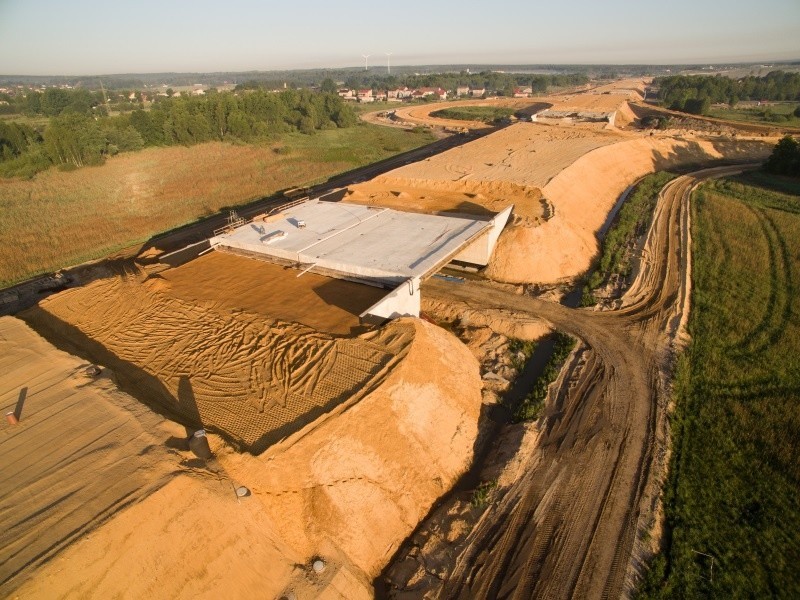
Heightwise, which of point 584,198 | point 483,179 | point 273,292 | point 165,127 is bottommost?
point 273,292

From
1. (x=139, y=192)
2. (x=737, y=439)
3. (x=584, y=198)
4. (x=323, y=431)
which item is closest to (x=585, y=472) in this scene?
(x=737, y=439)

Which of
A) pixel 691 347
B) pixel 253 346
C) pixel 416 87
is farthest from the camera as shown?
pixel 416 87

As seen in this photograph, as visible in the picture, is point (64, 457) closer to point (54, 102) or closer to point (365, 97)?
point (54, 102)

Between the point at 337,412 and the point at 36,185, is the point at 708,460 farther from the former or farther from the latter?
the point at 36,185

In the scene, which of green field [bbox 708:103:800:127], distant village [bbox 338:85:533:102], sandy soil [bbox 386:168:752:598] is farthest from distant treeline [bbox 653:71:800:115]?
sandy soil [bbox 386:168:752:598]

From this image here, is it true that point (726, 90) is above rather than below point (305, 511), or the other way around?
above

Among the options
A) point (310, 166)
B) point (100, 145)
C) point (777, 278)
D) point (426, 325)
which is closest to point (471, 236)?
point (426, 325)

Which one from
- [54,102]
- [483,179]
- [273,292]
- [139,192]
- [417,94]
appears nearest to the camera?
[273,292]
